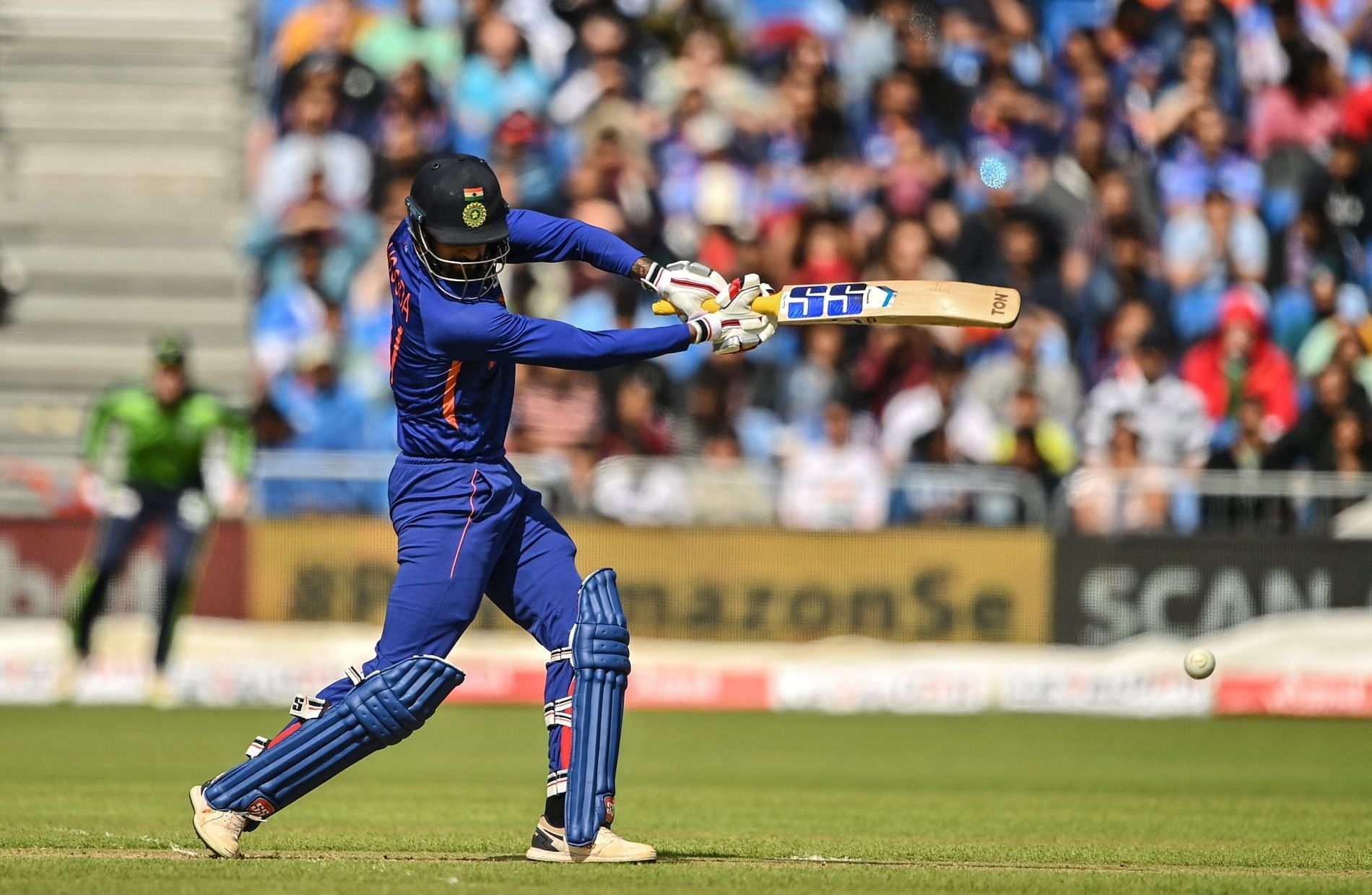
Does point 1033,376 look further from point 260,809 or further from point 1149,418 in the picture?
point 260,809

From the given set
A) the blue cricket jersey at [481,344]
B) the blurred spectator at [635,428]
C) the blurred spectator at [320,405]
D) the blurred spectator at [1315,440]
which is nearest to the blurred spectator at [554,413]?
the blurred spectator at [635,428]

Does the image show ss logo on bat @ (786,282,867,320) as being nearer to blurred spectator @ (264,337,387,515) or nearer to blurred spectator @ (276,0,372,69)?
blurred spectator @ (264,337,387,515)

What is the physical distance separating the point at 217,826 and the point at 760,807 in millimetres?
2650

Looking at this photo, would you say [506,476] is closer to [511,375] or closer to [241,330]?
[511,375]

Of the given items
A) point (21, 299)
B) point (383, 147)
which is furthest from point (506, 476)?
point (21, 299)

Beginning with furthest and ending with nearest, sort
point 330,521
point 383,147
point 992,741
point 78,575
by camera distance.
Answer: point 383,147 < point 330,521 < point 78,575 < point 992,741

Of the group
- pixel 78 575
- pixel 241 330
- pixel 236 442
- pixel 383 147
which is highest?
pixel 383 147

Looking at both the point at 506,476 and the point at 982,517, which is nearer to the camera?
the point at 506,476

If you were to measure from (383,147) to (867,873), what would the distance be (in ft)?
35.9

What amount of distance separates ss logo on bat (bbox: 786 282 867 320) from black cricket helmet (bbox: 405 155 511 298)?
0.82 meters

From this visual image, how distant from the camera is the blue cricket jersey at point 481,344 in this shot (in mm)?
5406

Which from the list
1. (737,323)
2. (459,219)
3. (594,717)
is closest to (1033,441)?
(737,323)

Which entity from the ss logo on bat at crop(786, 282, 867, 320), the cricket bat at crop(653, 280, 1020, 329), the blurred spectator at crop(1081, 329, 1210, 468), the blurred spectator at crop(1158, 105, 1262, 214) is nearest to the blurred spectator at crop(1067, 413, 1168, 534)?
the blurred spectator at crop(1081, 329, 1210, 468)

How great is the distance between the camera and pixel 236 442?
12.4 metres
